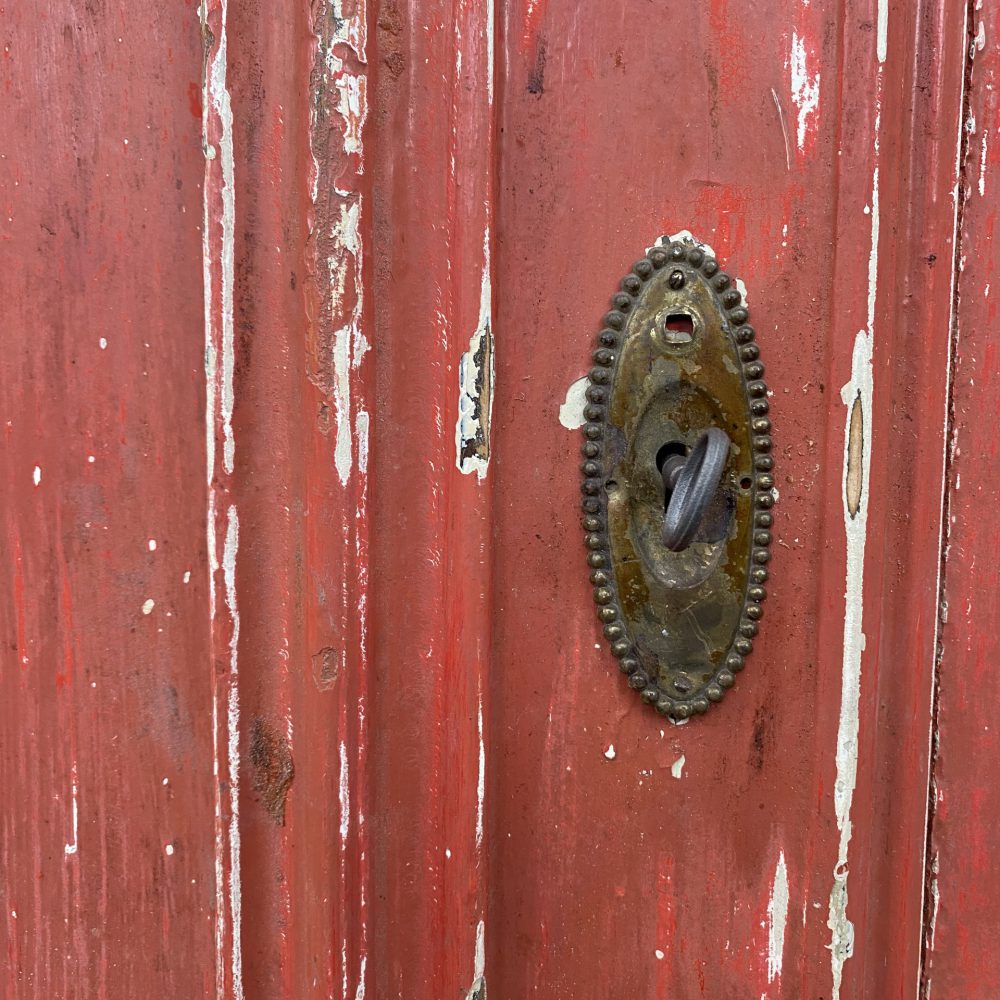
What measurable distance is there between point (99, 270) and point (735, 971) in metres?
0.54

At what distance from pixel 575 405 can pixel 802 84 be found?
0.21 m

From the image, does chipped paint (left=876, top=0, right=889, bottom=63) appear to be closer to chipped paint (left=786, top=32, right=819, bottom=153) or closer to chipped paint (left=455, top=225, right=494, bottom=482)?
chipped paint (left=786, top=32, right=819, bottom=153)

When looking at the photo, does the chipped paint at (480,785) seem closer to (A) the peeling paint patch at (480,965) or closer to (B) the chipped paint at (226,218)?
(A) the peeling paint patch at (480,965)

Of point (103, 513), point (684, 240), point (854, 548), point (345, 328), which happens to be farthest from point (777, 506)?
point (103, 513)

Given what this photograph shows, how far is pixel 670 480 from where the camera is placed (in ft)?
→ 1.45

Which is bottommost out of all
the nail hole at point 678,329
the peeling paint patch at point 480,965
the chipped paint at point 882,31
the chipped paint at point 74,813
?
the peeling paint patch at point 480,965

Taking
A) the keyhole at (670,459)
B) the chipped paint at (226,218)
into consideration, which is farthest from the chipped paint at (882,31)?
the chipped paint at (226,218)

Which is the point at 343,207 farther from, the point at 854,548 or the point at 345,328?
the point at 854,548

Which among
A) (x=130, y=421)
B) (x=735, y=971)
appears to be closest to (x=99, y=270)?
(x=130, y=421)

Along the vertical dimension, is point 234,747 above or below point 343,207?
below

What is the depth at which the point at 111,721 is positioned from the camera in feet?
1.44

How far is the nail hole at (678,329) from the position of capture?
446 millimetres

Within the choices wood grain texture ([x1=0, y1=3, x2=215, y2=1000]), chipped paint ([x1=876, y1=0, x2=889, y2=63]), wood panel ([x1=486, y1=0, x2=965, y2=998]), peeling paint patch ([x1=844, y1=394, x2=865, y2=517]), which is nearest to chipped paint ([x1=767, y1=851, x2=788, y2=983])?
wood panel ([x1=486, y1=0, x2=965, y2=998])

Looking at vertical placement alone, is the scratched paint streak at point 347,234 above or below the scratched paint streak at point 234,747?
above
